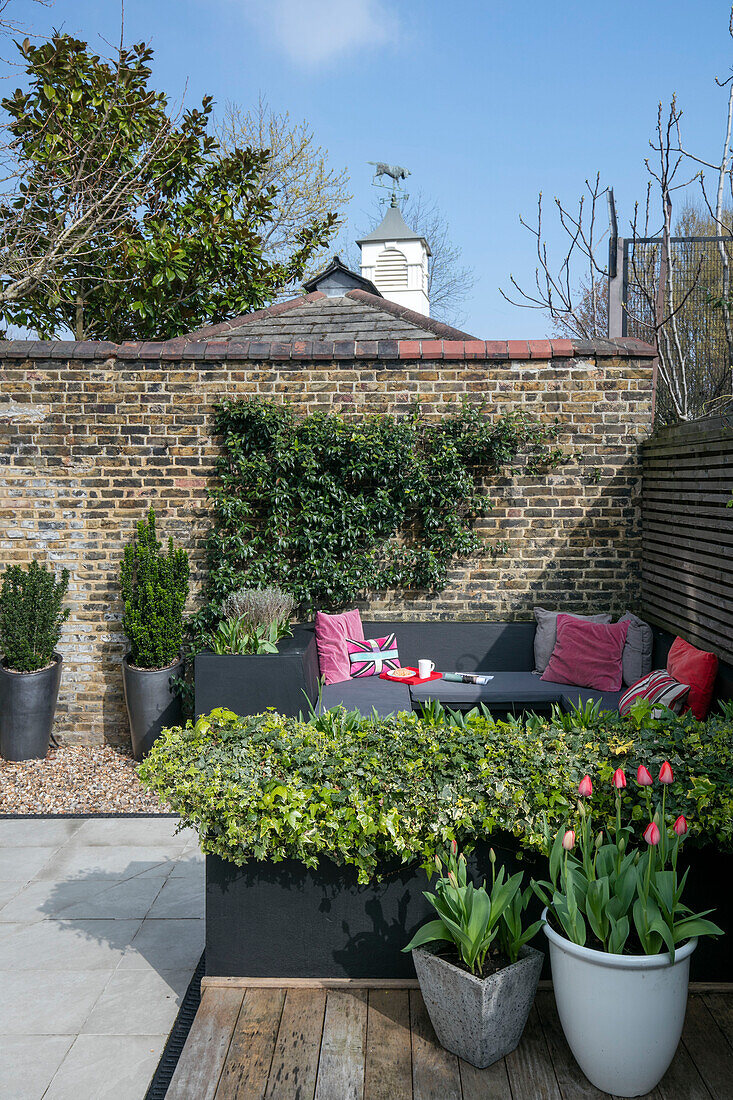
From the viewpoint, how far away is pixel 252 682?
5180 mm

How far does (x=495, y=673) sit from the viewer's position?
6184 millimetres

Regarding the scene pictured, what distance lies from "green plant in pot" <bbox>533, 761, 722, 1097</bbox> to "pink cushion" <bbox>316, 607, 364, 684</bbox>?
11.9 feet

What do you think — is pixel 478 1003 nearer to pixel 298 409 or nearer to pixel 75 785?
pixel 75 785

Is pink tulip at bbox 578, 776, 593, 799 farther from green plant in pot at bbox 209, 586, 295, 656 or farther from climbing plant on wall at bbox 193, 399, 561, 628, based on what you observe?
climbing plant on wall at bbox 193, 399, 561, 628

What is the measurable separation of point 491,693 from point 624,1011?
3360 millimetres

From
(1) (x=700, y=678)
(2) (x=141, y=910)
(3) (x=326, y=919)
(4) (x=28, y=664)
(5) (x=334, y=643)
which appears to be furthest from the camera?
(5) (x=334, y=643)

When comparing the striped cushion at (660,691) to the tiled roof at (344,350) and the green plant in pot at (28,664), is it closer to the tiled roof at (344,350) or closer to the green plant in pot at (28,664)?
the tiled roof at (344,350)

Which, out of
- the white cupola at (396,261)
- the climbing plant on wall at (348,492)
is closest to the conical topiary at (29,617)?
the climbing plant on wall at (348,492)

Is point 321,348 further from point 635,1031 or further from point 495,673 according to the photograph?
point 635,1031

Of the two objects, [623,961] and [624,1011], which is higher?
[623,961]

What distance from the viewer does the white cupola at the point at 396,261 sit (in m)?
14.6

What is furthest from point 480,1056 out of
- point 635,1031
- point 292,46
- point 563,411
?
point 292,46

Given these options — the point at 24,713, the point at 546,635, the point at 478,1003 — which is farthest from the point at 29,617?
the point at 478,1003

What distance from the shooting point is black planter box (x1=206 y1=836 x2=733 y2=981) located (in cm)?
277
